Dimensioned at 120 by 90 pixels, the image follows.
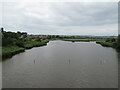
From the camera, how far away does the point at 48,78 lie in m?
12.8

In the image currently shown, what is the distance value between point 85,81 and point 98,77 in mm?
1650

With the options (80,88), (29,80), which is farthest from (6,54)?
(80,88)

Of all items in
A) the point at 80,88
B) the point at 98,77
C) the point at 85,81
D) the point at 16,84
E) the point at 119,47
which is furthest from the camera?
the point at 119,47

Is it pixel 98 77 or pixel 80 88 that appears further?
pixel 98 77

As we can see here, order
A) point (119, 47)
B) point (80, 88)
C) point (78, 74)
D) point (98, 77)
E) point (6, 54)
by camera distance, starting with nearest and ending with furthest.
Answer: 1. point (80, 88)
2. point (98, 77)
3. point (78, 74)
4. point (6, 54)
5. point (119, 47)

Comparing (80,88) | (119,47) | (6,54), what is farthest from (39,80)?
(119,47)

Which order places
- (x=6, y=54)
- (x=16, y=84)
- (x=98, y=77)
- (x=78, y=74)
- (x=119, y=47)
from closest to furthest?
(x=16, y=84)
(x=98, y=77)
(x=78, y=74)
(x=6, y=54)
(x=119, y=47)

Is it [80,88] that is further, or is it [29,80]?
[29,80]

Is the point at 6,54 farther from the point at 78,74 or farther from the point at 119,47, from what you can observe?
the point at 119,47

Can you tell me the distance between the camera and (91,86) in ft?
36.2

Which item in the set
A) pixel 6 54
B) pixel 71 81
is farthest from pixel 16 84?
pixel 6 54

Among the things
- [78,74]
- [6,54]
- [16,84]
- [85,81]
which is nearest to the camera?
[16,84]

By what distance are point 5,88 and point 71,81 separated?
480 cm

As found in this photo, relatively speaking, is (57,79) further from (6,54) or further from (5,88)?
(6,54)
